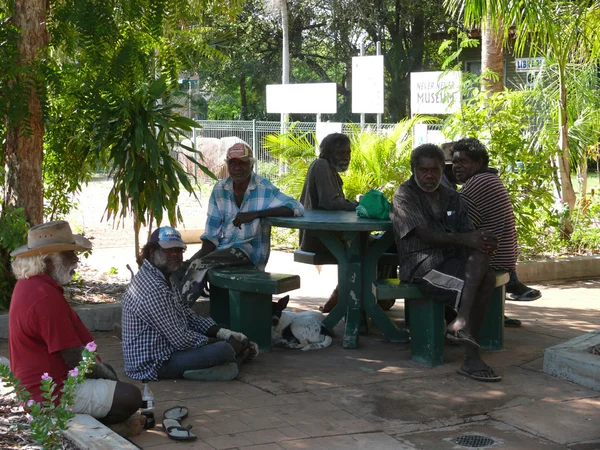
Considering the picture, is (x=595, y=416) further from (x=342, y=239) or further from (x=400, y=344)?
(x=342, y=239)

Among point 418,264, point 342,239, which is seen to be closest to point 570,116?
point 342,239

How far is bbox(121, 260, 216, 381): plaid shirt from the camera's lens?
217 inches

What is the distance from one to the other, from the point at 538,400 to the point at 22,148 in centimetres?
453

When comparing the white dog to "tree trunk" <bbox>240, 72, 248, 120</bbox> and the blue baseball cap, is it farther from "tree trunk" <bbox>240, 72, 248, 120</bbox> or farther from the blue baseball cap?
"tree trunk" <bbox>240, 72, 248, 120</bbox>

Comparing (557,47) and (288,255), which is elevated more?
(557,47)

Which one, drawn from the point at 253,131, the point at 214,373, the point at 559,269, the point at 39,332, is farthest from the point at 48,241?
the point at 253,131

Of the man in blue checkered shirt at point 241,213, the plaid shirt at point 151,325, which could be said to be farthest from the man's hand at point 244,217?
the plaid shirt at point 151,325

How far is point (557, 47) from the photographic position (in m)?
10.5

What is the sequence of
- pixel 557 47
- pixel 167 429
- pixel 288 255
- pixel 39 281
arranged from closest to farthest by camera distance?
pixel 39 281, pixel 167 429, pixel 557 47, pixel 288 255

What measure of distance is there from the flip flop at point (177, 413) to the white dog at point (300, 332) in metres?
1.92

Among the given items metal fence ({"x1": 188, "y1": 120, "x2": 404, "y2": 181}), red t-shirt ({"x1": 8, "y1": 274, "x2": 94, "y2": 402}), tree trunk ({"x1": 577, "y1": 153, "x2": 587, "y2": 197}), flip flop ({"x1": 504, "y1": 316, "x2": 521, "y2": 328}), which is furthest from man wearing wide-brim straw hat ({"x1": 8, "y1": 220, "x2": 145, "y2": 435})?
metal fence ({"x1": 188, "y1": 120, "x2": 404, "y2": 181})

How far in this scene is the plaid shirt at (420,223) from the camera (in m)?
6.29

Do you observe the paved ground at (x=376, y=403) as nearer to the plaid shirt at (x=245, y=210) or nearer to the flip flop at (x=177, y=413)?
the flip flop at (x=177, y=413)

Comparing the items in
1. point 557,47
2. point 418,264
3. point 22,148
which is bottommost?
point 418,264
